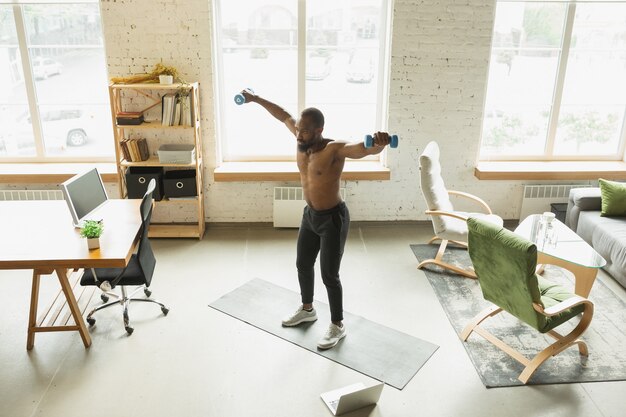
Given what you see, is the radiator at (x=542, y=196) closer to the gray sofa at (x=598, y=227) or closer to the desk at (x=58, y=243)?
the gray sofa at (x=598, y=227)

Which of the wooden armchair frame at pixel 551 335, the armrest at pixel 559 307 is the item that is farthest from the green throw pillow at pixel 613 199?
the armrest at pixel 559 307

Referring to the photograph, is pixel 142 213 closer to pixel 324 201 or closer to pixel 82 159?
pixel 324 201

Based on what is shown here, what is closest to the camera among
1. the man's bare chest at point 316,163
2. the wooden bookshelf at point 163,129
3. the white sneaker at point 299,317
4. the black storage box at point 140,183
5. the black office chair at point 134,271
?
the man's bare chest at point 316,163

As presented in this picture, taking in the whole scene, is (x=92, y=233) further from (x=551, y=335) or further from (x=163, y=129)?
(x=551, y=335)

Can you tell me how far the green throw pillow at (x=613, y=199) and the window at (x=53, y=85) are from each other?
16.3ft

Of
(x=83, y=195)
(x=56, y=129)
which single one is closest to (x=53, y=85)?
(x=56, y=129)

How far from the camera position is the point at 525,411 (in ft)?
11.1

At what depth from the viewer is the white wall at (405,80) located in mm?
5348

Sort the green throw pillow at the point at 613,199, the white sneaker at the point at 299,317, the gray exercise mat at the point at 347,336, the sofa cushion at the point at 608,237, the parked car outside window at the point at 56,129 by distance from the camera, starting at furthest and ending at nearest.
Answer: the parked car outside window at the point at 56,129
the green throw pillow at the point at 613,199
the sofa cushion at the point at 608,237
the white sneaker at the point at 299,317
the gray exercise mat at the point at 347,336

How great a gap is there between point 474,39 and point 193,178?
123 inches

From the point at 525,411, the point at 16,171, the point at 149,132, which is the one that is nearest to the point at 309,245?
the point at 525,411

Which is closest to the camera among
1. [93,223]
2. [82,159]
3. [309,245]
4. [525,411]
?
[525,411]

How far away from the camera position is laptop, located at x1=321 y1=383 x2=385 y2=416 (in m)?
3.26

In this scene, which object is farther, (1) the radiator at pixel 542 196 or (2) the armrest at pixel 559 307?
(1) the radiator at pixel 542 196
